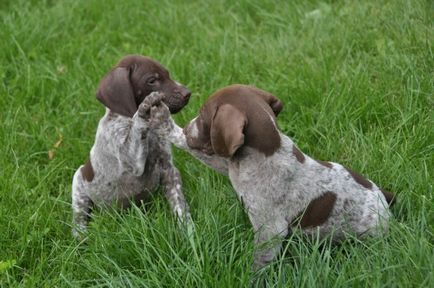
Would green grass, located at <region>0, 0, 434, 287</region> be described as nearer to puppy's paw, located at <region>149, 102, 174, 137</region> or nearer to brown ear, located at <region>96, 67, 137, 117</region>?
puppy's paw, located at <region>149, 102, 174, 137</region>

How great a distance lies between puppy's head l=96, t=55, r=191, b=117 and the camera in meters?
5.24

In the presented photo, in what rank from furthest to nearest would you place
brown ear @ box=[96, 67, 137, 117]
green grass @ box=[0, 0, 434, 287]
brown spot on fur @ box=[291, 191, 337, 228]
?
brown ear @ box=[96, 67, 137, 117] < brown spot on fur @ box=[291, 191, 337, 228] < green grass @ box=[0, 0, 434, 287]

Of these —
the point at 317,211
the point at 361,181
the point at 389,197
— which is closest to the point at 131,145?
the point at 317,211

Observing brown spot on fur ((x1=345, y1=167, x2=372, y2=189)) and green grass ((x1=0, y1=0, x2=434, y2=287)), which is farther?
brown spot on fur ((x1=345, y1=167, x2=372, y2=189))

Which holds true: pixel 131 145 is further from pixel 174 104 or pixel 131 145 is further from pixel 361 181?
pixel 361 181

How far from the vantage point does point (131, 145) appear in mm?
5449

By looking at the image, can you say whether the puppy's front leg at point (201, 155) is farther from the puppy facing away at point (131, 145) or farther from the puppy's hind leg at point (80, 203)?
the puppy's hind leg at point (80, 203)

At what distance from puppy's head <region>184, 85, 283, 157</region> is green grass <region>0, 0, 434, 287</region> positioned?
1.89 feet

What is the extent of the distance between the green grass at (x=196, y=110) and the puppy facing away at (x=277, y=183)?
17 centimetres

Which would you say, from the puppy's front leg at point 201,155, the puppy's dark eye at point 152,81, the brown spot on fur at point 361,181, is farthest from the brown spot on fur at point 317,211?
the puppy's dark eye at point 152,81

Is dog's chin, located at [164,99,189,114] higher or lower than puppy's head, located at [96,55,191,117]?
lower

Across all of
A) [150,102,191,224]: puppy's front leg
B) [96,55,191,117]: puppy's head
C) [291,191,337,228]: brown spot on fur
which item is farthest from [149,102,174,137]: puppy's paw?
[291,191,337,228]: brown spot on fur

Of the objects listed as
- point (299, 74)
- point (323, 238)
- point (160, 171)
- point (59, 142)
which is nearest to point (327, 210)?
point (323, 238)

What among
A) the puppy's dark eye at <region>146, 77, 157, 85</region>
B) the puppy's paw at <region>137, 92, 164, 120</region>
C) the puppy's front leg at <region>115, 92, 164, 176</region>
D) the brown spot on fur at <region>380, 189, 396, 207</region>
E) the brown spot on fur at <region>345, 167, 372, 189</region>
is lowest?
the brown spot on fur at <region>380, 189, 396, 207</region>
